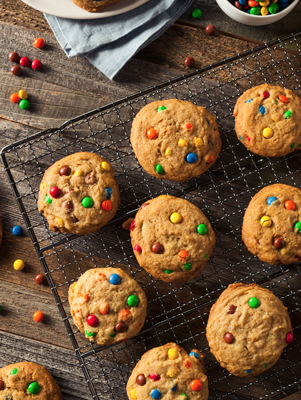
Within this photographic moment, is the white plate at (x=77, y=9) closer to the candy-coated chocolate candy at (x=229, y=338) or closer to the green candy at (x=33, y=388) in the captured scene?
the candy-coated chocolate candy at (x=229, y=338)

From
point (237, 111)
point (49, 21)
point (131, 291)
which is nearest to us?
point (131, 291)

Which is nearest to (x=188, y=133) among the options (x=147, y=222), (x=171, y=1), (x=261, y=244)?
(x=147, y=222)

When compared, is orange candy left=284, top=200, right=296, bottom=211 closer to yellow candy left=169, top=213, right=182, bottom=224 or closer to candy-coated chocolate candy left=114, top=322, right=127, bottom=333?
yellow candy left=169, top=213, right=182, bottom=224

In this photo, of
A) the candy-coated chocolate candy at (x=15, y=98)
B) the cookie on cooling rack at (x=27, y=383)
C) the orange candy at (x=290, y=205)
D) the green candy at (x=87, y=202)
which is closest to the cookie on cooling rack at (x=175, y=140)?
the green candy at (x=87, y=202)

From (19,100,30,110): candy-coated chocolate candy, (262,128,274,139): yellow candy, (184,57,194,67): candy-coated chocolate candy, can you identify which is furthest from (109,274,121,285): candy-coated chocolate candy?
(184,57,194,67): candy-coated chocolate candy

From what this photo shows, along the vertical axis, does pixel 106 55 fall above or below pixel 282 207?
above

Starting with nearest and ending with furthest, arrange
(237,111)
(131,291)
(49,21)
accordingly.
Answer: (131,291)
(237,111)
(49,21)

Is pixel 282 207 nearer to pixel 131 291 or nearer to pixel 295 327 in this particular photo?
pixel 295 327
